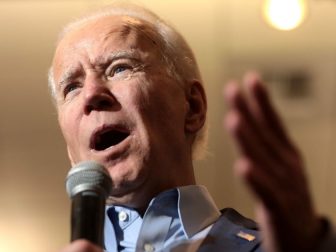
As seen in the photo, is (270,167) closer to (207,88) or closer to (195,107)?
(195,107)

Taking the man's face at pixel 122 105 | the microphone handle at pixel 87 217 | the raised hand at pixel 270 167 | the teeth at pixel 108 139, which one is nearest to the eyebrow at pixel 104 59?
the man's face at pixel 122 105

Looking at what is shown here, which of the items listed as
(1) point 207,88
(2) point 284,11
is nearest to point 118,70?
(2) point 284,11

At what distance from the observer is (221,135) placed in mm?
2766

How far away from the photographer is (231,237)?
1.14 metres

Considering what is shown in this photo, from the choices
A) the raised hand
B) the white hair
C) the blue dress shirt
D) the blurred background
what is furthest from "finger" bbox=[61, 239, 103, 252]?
the blurred background

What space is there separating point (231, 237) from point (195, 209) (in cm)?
10

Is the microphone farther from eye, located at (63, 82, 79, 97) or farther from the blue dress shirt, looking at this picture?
eye, located at (63, 82, 79, 97)

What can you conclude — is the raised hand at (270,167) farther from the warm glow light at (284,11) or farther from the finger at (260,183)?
the warm glow light at (284,11)

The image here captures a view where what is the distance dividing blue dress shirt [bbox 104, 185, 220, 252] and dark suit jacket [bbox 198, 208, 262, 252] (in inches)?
0.8

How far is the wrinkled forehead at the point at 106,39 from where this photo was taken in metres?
1.29

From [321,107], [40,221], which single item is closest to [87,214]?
[321,107]

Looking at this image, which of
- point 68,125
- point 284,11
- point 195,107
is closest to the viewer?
point 68,125

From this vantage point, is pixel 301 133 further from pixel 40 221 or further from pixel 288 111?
pixel 40 221

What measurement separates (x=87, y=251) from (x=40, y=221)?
2.35 m
